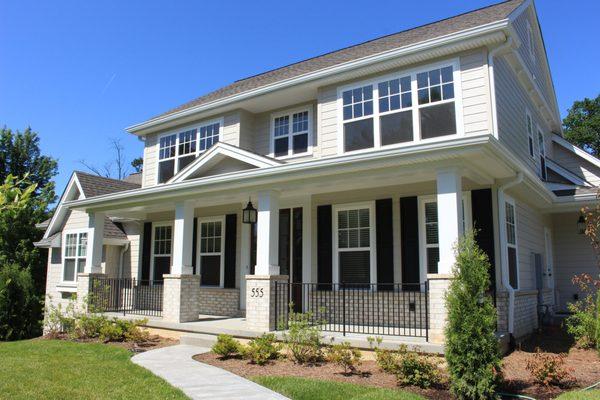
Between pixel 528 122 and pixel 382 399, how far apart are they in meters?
10.3

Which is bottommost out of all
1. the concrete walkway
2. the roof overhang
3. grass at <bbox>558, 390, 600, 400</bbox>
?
the concrete walkway

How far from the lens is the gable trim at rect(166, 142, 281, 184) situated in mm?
10836

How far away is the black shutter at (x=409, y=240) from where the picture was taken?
10359 millimetres

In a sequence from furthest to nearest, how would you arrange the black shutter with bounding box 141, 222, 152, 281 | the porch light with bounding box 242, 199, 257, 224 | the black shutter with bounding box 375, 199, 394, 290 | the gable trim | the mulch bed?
the black shutter with bounding box 141, 222, 152, 281 → the porch light with bounding box 242, 199, 257, 224 → the gable trim → the black shutter with bounding box 375, 199, 394, 290 → the mulch bed

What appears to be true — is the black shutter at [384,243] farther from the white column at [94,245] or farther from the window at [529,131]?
the white column at [94,245]

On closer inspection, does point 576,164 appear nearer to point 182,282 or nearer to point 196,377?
point 182,282

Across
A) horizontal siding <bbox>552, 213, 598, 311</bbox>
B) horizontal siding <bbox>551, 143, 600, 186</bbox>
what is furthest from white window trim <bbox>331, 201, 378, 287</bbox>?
horizontal siding <bbox>551, 143, 600, 186</bbox>

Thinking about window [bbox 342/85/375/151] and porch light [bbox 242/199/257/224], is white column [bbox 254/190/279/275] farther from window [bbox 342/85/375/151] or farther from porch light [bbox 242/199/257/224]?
window [bbox 342/85/375/151]

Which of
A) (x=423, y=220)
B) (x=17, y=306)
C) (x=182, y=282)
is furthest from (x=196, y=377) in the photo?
(x=17, y=306)

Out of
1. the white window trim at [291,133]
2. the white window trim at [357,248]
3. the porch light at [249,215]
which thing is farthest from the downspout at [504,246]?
the porch light at [249,215]

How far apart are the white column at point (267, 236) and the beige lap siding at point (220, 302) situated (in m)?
3.42

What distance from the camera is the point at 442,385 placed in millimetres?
6738

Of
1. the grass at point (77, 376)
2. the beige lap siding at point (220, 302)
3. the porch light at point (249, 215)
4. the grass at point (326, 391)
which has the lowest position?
the grass at point (77, 376)

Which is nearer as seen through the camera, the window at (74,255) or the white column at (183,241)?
the white column at (183,241)
